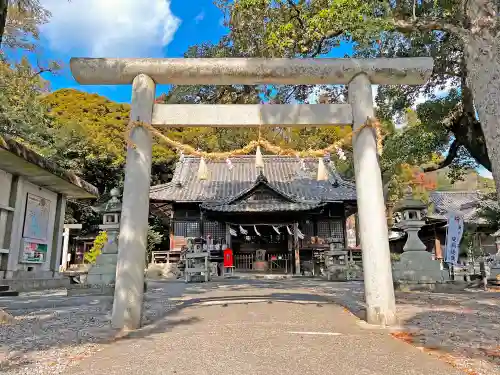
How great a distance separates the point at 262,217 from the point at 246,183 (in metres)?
3.79

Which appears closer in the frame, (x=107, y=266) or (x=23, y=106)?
(x=107, y=266)

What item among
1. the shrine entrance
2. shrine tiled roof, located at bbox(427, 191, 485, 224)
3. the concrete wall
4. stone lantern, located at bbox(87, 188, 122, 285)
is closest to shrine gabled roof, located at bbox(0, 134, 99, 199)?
the concrete wall

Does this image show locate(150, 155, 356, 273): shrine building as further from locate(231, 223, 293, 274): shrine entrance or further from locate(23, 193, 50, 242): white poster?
locate(23, 193, 50, 242): white poster

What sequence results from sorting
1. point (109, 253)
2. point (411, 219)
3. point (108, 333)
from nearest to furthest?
1. point (108, 333)
2. point (109, 253)
3. point (411, 219)

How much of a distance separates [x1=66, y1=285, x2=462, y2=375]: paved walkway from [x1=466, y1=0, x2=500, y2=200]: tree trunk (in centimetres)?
230

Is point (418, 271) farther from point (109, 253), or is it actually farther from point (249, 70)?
point (109, 253)

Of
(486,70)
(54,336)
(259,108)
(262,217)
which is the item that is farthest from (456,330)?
(262,217)

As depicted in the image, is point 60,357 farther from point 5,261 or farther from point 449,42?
point 449,42

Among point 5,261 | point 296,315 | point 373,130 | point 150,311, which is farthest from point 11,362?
point 5,261

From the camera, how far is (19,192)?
11.1 metres

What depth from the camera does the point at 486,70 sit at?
14.8ft

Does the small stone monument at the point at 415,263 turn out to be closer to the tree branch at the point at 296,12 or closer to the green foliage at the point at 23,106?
the tree branch at the point at 296,12

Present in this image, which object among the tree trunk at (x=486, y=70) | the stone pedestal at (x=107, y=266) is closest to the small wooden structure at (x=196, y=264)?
the stone pedestal at (x=107, y=266)

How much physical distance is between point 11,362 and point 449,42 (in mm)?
11588
